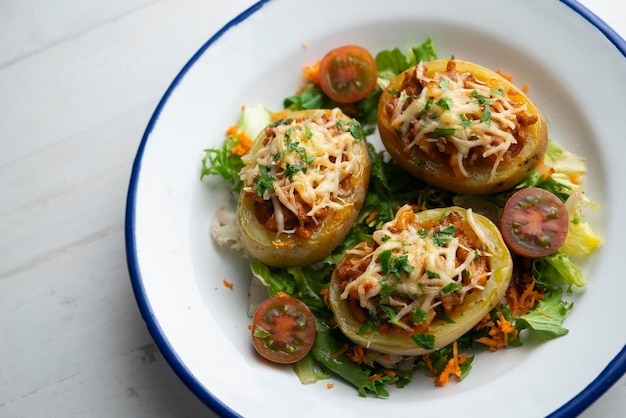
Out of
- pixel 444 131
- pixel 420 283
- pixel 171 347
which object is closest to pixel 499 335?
pixel 420 283

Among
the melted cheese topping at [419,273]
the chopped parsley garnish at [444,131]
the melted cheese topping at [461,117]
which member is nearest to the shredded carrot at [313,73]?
the melted cheese topping at [461,117]

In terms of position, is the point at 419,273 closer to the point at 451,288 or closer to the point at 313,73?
the point at 451,288

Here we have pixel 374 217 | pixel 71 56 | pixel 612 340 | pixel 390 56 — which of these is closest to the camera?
pixel 612 340

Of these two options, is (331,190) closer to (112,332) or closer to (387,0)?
(387,0)

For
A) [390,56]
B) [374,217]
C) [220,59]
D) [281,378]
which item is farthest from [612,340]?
[220,59]

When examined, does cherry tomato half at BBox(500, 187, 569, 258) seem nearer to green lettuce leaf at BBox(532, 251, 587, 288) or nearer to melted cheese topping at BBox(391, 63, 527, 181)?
green lettuce leaf at BBox(532, 251, 587, 288)
